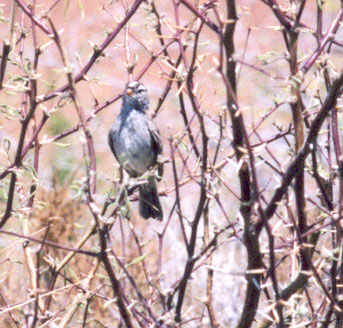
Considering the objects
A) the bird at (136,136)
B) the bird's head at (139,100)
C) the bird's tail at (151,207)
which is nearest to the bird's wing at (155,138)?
the bird at (136,136)

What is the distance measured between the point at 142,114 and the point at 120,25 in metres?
2.50

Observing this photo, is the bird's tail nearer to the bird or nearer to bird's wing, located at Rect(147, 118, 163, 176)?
the bird

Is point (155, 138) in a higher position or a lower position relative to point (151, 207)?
higher

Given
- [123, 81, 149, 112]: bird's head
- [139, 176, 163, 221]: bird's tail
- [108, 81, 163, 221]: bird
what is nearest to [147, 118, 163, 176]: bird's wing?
Result: [108, 81, 163, 221]: bird

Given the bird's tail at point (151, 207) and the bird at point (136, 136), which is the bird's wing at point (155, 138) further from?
the bird's tail at point (151, 207)

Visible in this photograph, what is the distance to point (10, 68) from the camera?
7059 millimetres

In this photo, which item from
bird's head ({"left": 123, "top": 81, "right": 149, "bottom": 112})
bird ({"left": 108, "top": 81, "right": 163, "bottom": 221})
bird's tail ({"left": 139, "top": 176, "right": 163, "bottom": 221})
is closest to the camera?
bird's tail ({"left": 139, "top": 176, "right": 163, "bottom": 221})

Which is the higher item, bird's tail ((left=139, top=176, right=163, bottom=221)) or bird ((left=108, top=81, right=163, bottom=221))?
bird ((left=108, top=81, right=163, bottom=221))

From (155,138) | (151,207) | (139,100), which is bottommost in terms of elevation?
(151,207)

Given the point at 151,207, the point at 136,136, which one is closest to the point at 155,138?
the point at 136,136

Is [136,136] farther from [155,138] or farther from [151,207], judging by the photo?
[151,207]

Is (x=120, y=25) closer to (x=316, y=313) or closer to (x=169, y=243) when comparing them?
(x=316, y=313)

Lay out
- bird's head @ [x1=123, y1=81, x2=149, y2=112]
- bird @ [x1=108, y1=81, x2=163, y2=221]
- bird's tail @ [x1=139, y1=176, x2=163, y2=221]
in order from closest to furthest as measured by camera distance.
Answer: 1. bird's tail @ [x1=139, y1=176, x2=163, y2=221]
2. bird @ [x1=108, y1=81, x2=163, y2=221]
3. bird's head @ [x1=123, y1=81, x2=149, y2=112]

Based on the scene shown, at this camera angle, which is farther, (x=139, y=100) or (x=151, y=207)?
(x=139, y=100)
